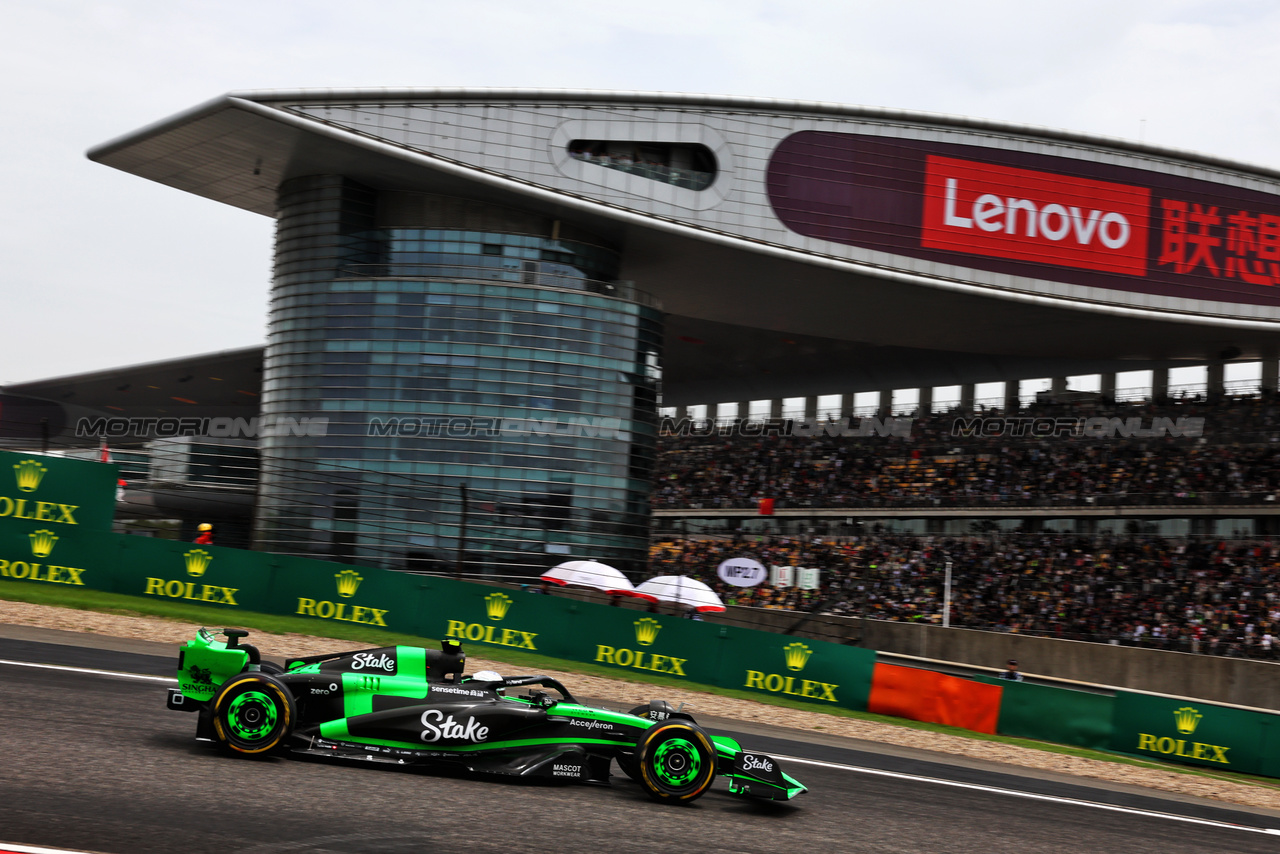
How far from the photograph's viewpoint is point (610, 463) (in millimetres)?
30750

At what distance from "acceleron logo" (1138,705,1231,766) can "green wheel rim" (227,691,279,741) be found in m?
14.3

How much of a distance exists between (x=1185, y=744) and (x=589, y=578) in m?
13.4

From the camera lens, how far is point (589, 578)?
2556 centimetres

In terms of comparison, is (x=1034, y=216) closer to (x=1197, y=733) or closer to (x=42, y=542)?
(x=1197, y=733)

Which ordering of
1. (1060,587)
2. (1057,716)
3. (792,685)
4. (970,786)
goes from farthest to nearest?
(1060,587) < (792,685) < (1057,716) < (970,786)

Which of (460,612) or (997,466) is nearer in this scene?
(460,612)

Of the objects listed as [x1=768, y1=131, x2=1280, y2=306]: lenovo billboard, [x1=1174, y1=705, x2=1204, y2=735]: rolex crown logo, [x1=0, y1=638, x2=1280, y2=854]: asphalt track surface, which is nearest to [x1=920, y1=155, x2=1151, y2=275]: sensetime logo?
[x1=768, y1=131, x2=1280, y2=306]: lenovo billboard

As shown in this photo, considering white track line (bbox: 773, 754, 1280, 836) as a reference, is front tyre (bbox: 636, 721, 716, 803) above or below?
above

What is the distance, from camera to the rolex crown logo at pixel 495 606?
60.4 feet

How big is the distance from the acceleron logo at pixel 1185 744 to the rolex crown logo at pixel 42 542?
17.4 metres

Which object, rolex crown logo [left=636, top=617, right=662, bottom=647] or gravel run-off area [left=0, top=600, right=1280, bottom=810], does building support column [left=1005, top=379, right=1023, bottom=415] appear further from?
gravel run-off area [left=0, top=600, right=1280, bottom=810]

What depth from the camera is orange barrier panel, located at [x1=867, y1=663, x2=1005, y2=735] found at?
17.3 metres

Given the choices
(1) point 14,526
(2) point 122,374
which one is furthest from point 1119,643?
(2) point 122,374

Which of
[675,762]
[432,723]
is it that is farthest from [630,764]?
[432,723]
